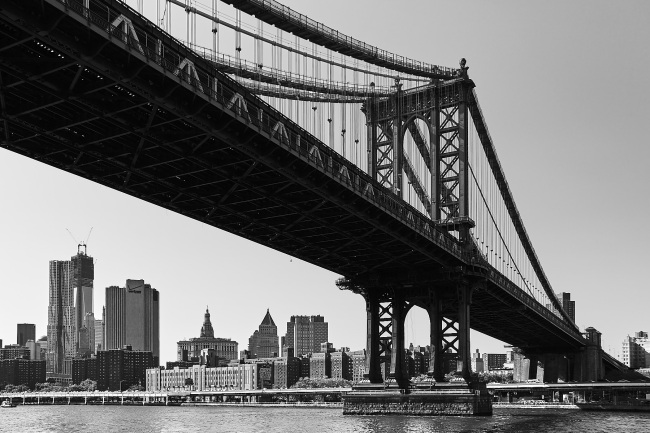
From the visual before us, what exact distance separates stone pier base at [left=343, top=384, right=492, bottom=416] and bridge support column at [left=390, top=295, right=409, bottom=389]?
43.9 inches

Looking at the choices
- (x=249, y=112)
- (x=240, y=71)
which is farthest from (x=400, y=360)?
(x=249, y=112)

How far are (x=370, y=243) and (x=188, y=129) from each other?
31675 millimetres

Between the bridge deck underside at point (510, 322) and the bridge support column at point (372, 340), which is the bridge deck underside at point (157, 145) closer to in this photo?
the bridge support column at point (372, 340)

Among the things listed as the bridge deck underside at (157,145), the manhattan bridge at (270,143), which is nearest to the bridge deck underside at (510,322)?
the manhattan bridge at (270,143)

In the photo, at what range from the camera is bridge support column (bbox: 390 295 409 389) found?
274 feet

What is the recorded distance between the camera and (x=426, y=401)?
80.4 metres

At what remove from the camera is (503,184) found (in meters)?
104

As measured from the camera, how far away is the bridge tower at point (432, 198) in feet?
274

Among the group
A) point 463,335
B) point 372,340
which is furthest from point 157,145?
point 372,340

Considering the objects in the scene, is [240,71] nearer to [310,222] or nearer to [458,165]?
[310,222]

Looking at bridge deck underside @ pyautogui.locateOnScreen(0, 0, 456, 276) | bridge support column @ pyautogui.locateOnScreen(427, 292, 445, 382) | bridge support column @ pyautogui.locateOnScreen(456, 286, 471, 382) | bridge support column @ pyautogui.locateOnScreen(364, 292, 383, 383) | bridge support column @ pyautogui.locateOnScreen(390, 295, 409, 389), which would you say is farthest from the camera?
bridge support column @ pyautogui.locateOnScreen(364, 292, 383, 383)

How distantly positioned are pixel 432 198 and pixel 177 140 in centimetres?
4214

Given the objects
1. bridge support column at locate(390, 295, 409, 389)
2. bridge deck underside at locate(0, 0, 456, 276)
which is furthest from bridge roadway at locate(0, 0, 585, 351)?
bridge support column at locate(390, 295, 409, 389)

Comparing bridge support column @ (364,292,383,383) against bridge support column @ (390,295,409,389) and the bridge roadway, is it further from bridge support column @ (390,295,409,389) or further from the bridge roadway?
the bridge roadway
